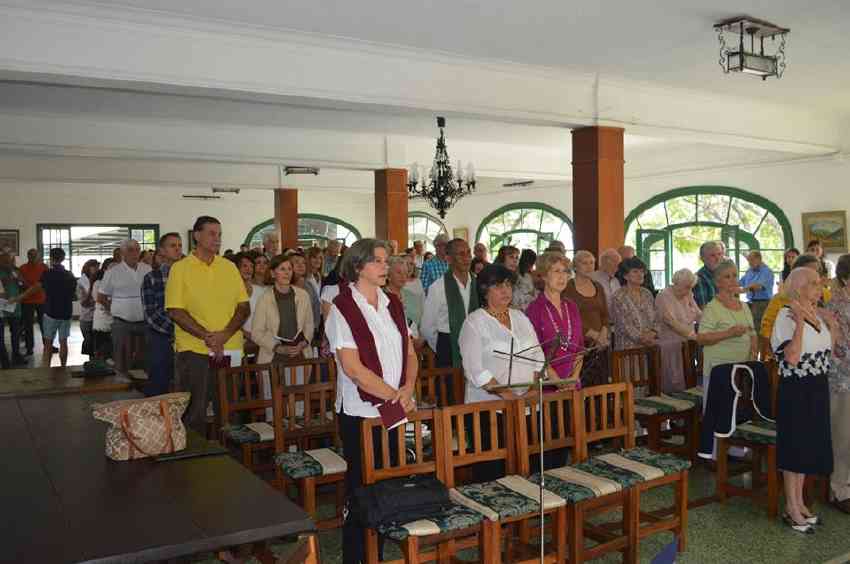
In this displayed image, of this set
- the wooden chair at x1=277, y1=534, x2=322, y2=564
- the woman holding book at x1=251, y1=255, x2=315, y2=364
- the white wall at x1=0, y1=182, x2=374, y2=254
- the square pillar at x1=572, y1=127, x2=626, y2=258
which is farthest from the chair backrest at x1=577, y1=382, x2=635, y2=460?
the white wall at x1=0, y1=182, x2=374, y2=254

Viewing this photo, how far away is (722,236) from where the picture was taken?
39.8ft

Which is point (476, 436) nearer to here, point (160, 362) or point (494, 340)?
point (494, 340)

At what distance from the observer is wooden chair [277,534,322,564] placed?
5.67 ft

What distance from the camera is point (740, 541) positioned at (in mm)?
3619

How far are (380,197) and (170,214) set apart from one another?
8.79 m

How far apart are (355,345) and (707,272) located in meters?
4.35

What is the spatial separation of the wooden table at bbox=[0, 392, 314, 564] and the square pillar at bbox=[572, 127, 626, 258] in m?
5.15

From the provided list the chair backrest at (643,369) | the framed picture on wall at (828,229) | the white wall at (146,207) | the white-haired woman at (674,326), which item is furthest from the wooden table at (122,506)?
the white wall at (146,207)

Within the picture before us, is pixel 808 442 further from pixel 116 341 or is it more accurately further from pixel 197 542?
pixel 116 341

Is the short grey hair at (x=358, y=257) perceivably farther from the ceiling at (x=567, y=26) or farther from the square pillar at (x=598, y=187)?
→ the square pillar at (x=598, y=187)

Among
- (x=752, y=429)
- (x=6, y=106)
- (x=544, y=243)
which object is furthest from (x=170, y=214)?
(x=752, y=429)

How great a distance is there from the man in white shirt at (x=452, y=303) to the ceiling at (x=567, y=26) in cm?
156

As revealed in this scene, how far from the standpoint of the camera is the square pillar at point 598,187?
696 cm

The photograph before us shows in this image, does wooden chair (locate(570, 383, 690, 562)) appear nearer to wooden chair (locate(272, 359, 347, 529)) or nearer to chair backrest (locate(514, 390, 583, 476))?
chair backrest (locate(514, 390, 583, 476))
